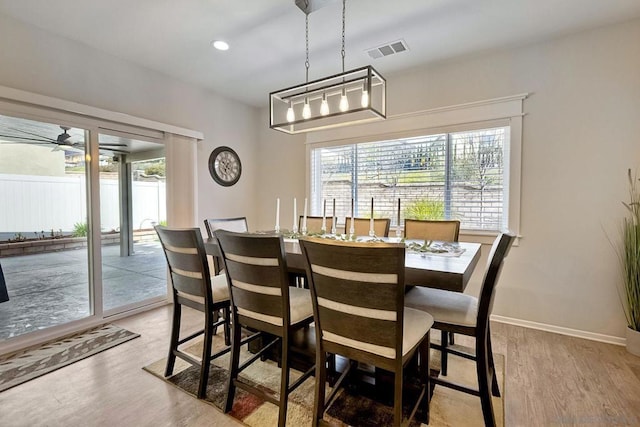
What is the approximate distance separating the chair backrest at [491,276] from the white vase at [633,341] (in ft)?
6.18

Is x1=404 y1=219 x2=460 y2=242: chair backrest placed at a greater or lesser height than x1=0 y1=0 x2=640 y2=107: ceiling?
lesser

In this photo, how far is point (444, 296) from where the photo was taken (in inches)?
76.5

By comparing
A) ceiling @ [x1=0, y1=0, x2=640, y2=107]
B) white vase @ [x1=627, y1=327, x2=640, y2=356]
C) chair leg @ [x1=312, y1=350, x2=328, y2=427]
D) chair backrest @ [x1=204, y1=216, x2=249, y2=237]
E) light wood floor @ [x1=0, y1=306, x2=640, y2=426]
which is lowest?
light wood floor @ [x1=0, y1=306, x2=640, y2=426]

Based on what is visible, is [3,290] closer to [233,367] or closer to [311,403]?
[233,367]

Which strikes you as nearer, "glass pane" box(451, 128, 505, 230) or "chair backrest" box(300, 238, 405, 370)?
"chair backrest" box(300, 238, 405, 370)

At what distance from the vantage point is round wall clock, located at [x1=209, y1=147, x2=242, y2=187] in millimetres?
4199

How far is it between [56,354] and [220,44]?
9.99 ft

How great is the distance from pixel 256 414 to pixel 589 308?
297 cm

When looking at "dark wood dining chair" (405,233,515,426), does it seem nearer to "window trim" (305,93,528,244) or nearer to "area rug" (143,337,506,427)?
"area rug" (143,337,506,427)

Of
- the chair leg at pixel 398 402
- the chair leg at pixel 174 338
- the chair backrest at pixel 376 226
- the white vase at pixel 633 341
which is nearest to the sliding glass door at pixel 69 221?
the chair leg at pixel 174 338

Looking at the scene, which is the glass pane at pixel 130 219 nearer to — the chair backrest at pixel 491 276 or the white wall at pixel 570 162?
the chair backrest at pixel 491 276

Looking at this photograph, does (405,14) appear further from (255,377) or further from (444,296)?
(255,377)

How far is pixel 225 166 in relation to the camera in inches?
172


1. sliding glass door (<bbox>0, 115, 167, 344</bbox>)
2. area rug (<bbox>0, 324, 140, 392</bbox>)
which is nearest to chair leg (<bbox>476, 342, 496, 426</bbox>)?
area rug (<bbox>0, 324, 140, 392</bbox>)
